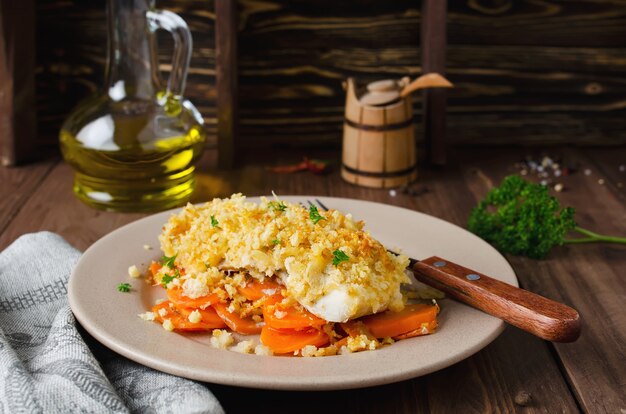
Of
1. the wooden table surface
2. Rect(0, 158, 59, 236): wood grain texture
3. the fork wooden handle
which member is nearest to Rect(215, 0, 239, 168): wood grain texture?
the wooden table surface

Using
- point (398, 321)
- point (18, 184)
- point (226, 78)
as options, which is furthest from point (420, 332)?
point (18, 184)

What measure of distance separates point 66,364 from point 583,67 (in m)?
2.09

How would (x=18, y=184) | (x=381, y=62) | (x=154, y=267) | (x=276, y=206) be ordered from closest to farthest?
(x=276, y=206)
(x=154, y=267)
(x=18, y=184)
(x=381, y=62)

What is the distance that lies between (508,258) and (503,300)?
608 millimetres

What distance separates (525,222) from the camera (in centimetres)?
196

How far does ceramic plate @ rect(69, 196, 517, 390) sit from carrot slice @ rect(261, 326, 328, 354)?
0.04m

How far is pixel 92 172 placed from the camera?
7.35 feet

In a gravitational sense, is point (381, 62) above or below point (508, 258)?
above

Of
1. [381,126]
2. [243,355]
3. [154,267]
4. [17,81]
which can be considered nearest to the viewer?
[243,355]

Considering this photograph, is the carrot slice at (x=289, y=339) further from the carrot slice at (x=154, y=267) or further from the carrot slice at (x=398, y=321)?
the carrot slice at (x=154, y=267)

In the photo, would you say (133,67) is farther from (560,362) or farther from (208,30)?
(560,362)

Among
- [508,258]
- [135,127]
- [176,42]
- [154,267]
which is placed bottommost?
[508,258]

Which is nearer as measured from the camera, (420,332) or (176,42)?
(420,332)

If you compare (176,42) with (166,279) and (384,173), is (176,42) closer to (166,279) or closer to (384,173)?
(384,173)
